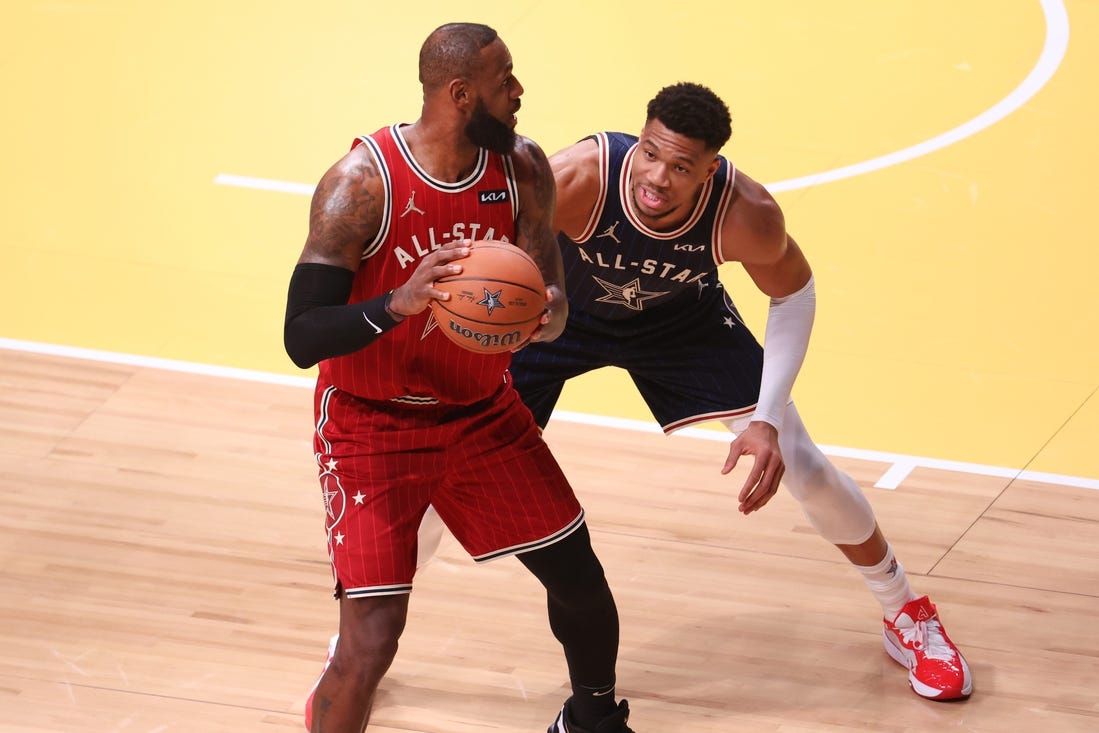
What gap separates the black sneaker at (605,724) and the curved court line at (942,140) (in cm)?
448

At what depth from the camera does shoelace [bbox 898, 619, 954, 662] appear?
16.6 feet

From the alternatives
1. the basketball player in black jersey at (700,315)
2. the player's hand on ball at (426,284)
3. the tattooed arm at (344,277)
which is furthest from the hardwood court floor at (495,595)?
the player's hand on ball at (426,284)

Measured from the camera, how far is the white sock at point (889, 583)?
5.15 meters

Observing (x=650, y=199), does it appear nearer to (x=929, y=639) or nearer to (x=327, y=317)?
(x=327, y=317)

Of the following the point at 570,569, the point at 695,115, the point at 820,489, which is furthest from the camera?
the point at 820,489

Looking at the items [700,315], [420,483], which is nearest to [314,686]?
[420,483]

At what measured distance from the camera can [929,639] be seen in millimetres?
5090


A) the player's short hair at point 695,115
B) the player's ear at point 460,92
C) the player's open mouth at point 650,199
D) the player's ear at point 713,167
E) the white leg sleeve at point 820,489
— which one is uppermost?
the player's ear at point 460,92

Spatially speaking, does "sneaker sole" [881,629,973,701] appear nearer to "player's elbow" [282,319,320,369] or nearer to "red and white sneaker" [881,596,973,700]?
"red and white sneaker" [881,596,973,700]

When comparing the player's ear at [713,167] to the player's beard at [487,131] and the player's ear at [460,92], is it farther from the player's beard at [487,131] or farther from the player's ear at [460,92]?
the player's ear at [460,92]

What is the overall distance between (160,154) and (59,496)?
352 centimetres

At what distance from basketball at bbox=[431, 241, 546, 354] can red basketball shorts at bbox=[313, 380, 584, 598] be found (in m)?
0.39

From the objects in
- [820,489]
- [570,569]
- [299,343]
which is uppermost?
[299,343]

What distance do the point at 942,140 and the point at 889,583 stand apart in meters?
4.61
